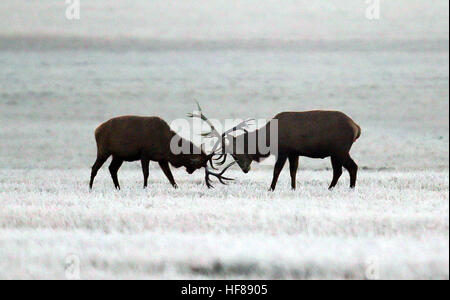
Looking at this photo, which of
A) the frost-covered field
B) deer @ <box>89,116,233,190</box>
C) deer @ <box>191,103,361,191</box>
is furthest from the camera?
deer @ <box>89,116,233,190</box>

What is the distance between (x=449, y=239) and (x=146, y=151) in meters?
9.35

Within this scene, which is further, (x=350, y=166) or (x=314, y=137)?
(x=350, y=166)

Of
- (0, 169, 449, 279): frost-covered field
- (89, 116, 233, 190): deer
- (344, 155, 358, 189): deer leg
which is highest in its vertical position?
(89, 116, 233, 190): deer

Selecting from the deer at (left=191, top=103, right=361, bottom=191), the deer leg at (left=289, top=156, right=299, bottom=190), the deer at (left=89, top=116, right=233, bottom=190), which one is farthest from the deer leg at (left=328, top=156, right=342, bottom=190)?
the deer at (left=89, top=116, right=233, bottom=190)

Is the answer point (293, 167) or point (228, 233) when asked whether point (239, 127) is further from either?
point (228, 233)

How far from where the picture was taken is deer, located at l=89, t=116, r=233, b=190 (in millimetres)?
18188

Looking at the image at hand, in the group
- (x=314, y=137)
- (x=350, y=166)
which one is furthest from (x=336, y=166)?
A: (x=314, y=137)

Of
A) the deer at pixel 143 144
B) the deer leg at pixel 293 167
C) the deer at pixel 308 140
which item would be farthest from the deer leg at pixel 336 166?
the deer at pixel 143 144

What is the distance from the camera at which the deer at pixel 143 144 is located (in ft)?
59.7

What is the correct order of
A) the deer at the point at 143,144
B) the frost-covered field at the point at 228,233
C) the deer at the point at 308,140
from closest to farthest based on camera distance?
the frost-covered field at the point at 228,233, the deer at the point at 308,140, the deer at the point at 143,144

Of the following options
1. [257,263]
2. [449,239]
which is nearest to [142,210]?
[257,263]

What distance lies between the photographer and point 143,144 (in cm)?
1822

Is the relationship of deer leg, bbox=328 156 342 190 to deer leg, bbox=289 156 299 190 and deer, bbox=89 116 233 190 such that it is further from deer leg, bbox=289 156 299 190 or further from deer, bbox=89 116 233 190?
deer, bbox=89 116 233 190

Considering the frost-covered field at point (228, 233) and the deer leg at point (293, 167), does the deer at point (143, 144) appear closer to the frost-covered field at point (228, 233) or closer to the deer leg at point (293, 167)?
the frost-covered field at point (228, 233)
